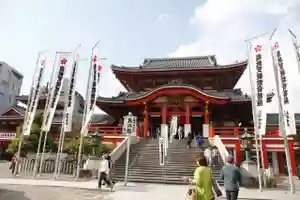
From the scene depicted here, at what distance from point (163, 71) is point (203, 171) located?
787 inches

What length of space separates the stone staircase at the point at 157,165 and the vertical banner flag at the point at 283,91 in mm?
4380

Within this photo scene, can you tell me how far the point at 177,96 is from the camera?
21375 millimetres

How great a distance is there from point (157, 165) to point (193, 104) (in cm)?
874

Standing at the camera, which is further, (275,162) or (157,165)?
(275,162)

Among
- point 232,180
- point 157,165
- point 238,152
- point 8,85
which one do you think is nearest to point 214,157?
point 157,165

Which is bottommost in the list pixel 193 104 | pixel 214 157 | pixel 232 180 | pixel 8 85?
pixel 232 180

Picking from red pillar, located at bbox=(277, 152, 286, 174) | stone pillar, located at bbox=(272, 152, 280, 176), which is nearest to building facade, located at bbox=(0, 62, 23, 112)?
stone pillar, located at bbox=(272, 152, 280, 176)

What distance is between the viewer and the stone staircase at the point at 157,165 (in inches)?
503

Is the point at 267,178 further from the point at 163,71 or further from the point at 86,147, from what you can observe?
the point at 163,71

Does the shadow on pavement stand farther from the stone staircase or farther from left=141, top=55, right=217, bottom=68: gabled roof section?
left=141, top=55, right=217, bottom=68: gabled roof section

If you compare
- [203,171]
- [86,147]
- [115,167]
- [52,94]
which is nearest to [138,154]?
[115,167]

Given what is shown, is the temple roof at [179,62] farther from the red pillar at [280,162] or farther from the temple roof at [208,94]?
the red pillar at [280,162]

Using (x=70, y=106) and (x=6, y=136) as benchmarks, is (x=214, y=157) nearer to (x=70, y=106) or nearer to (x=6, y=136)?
(x=70, y=106)

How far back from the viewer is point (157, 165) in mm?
14086
